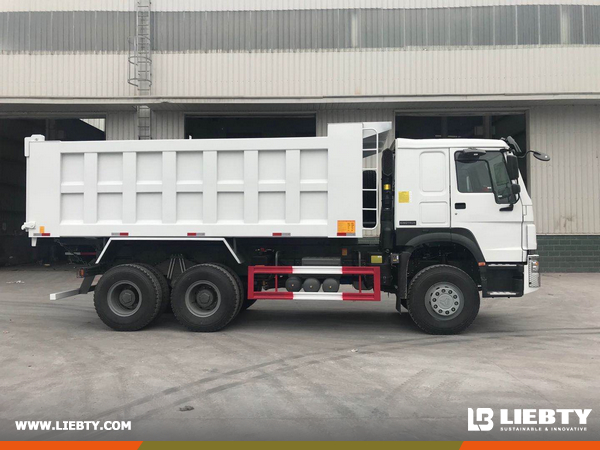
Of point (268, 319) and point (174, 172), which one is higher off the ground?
point (174, 172)

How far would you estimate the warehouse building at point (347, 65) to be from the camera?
1509 cm

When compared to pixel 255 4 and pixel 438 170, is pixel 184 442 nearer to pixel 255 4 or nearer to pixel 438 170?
pixel 438 170

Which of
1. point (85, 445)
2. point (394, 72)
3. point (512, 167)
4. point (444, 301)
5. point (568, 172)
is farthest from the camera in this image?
point (568, 172)

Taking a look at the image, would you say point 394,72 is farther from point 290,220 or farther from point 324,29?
point 290,220

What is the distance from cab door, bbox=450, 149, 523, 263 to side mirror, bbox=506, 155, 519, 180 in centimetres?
11

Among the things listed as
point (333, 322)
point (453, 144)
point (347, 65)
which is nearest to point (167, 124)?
point (347, 65)

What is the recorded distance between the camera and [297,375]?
5613 millimetres

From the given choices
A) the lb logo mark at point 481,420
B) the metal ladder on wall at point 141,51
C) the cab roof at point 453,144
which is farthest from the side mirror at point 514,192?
the metal ladder on wall at point 141,51

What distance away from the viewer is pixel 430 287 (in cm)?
763

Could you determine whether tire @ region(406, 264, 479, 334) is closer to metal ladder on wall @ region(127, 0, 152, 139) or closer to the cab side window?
the cab side window

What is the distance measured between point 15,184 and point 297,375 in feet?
63.0

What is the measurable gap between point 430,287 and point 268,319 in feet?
10.3

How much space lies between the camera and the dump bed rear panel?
25.1ft

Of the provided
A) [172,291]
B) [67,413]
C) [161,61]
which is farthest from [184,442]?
[161,61]
